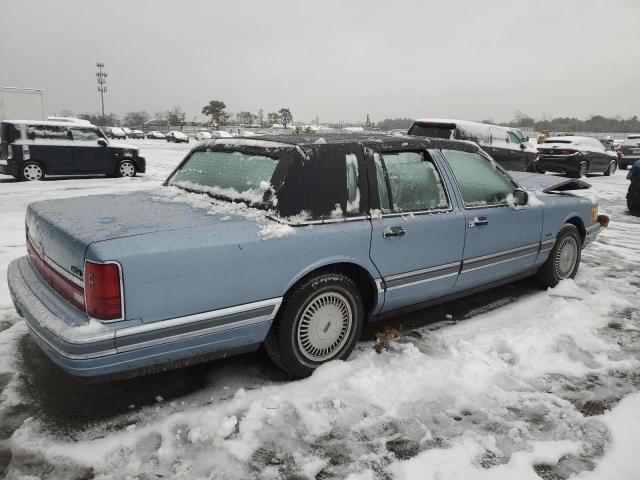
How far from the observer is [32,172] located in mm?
12641

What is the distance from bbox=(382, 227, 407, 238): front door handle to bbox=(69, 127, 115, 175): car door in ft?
40.9

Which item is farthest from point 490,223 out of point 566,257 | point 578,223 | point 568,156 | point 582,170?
point 582,170

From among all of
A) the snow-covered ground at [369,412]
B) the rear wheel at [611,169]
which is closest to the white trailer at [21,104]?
the snow-covered ground at [369,412]

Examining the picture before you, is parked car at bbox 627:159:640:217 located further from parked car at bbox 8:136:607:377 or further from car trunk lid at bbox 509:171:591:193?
parked car at bbox 8:136:607:377

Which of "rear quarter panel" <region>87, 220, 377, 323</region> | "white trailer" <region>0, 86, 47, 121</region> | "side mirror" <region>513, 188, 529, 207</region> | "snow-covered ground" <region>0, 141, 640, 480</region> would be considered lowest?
"snow-covered ground" <region>0, 141, 640, 480</region>

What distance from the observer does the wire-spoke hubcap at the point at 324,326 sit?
3023 millimetres

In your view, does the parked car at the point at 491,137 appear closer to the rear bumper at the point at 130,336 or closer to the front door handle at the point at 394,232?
the front door handle at the point at 394,232

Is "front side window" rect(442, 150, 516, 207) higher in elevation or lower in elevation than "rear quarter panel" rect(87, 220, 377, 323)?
higher

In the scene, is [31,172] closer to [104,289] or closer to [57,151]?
[57,151]

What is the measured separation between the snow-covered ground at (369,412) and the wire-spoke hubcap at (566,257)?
1.08m

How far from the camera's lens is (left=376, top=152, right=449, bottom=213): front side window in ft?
10.9

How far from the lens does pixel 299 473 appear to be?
7.43 ft

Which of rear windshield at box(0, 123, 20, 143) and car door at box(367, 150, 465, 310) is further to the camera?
rear windshield at box(0, 123, 20, 143)

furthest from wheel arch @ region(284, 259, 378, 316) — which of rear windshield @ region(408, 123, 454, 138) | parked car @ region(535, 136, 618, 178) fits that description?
parked car @ region(535, 136, 618, 178)
